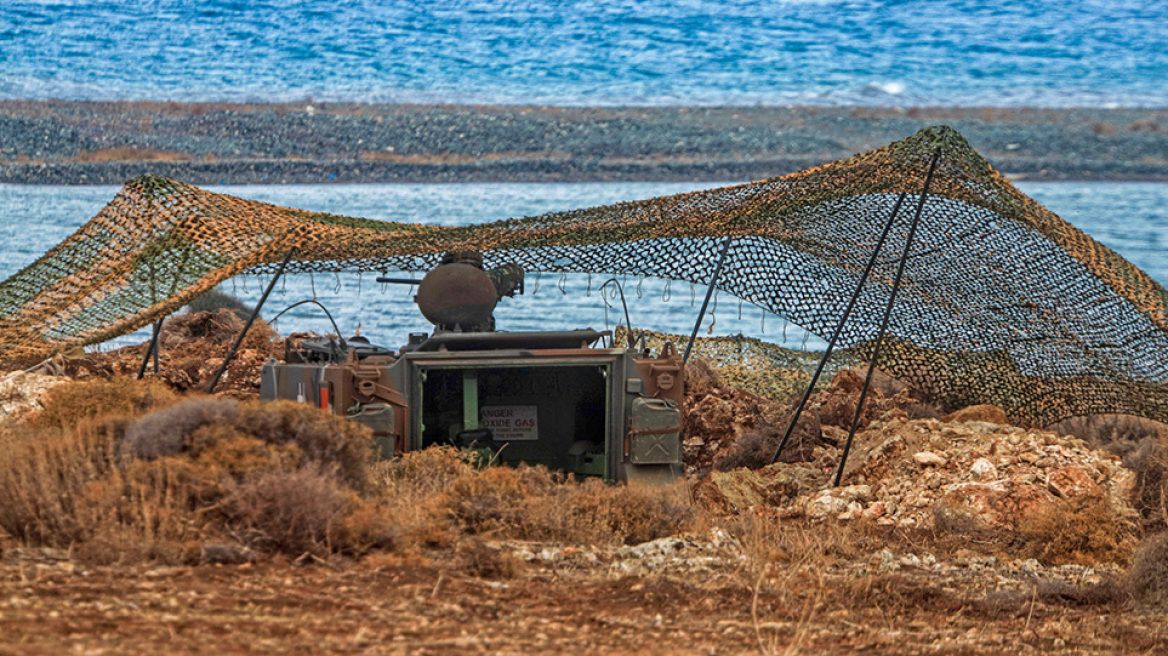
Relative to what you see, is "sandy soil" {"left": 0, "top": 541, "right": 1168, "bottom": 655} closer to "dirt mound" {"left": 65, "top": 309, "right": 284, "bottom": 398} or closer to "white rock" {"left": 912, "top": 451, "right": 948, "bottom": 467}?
"white rock" {"left": 912, "top": 451, "right": 948, "bottom": 467}

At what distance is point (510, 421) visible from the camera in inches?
488

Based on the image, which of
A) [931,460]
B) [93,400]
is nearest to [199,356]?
[93,400]

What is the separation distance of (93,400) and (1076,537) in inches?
301

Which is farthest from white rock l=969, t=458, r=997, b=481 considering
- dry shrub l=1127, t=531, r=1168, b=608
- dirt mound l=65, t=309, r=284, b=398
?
dirt mound l=65, t=309, r=284, b=398

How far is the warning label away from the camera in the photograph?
1230 cm

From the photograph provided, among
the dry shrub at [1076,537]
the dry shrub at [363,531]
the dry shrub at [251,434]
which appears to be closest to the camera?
the dry shrub at [363,531]

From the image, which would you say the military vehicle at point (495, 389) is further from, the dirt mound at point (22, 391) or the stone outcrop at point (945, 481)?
the dirt mound at point (22, 391)

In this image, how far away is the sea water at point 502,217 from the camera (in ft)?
123

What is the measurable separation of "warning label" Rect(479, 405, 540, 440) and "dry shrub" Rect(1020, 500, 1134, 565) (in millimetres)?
4156

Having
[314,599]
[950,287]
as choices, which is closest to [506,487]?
[314,599]

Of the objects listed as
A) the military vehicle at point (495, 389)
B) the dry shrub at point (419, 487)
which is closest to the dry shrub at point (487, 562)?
the dry shrub at point (419, 487)

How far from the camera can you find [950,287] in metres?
14.8

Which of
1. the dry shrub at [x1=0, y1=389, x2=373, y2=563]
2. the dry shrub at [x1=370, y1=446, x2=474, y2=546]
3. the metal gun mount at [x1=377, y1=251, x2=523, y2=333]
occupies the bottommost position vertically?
the dry shrub at [x1=370, y1=446, x2=474, y2=546]

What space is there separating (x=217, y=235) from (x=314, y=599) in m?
7.85
